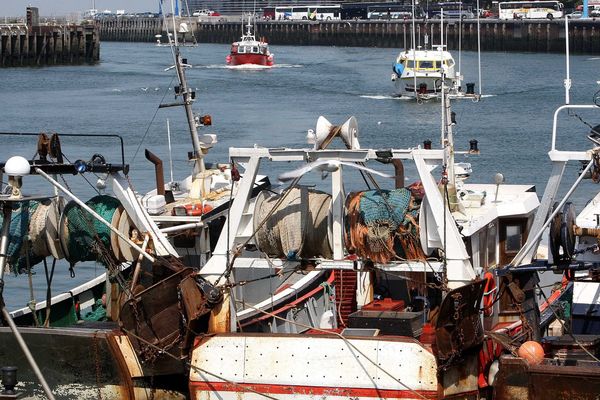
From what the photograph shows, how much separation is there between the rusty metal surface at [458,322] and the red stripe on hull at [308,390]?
0.55 metres

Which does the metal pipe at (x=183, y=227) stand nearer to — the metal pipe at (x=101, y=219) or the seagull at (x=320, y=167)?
the metal pipe at (x=101, y=219)

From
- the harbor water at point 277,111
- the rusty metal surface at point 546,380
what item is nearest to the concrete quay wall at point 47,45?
the harbor water at point 277,111

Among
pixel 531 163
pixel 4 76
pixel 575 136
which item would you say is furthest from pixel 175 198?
pixel 4 76

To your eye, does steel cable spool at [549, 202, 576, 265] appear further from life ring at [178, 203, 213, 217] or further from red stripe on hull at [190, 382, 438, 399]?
life ring at [178, 203, 213, 217]

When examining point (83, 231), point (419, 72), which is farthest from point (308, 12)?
point (83, 231)

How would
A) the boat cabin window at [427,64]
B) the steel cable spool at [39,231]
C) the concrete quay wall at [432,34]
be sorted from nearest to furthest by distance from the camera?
the steel cable spool at [39,231] < the boat cabin window at [427,64] < the concrete quay wall at [432,34]

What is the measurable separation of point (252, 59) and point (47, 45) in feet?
53.4

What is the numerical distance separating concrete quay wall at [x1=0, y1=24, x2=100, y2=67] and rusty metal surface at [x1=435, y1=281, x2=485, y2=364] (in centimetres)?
8568

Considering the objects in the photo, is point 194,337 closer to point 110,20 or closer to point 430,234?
point 430,234

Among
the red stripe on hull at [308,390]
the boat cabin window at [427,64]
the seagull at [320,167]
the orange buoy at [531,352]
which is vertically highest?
the seagull at [320,167]

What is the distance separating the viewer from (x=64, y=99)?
67500 mm

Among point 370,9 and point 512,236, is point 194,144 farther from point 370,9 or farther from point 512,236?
point 370,9

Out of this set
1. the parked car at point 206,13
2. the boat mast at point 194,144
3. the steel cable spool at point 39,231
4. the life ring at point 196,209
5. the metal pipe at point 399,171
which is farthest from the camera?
the parked car at point 206,13

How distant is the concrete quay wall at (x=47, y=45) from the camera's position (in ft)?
317
